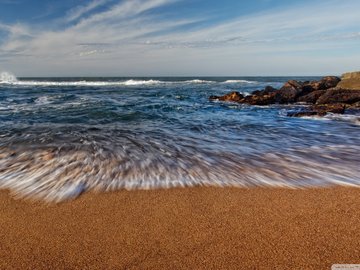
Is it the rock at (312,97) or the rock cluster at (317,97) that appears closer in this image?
the rock cluster at (317,97)

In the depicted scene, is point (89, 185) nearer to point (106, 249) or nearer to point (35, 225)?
point (35, 225)

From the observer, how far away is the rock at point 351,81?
1617 cm

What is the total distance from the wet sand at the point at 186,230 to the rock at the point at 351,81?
15.3 meters

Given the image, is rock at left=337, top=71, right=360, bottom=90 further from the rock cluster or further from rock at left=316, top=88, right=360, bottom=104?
rock at left=316, top=88, right=360, bottom=104

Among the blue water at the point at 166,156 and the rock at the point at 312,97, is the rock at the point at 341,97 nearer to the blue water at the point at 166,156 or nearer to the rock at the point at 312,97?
the rock at the point at 312,97

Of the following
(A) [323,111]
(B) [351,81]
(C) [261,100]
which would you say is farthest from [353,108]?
(B) [351,81]

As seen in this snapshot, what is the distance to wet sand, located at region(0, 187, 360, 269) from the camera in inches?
81.6

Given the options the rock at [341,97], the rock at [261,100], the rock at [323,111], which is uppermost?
the rock at [341,97]

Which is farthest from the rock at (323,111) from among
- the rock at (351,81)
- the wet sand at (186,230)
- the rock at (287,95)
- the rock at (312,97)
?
the wet sand at (186,230)

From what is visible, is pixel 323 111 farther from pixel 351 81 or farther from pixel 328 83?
pixel 328 83

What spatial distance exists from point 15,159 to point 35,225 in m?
2.24

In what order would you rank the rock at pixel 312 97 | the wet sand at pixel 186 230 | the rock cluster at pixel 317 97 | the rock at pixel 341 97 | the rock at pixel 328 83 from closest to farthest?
the wet sand at pixel 186 230 < the rock cluster at pixel 317 97 < the rock at pixel 341 97 < the rock at pixel 312 97 < the rock at pixel 328 83

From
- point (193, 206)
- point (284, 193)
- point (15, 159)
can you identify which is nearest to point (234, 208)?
point (193, 206)

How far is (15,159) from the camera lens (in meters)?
4.41
